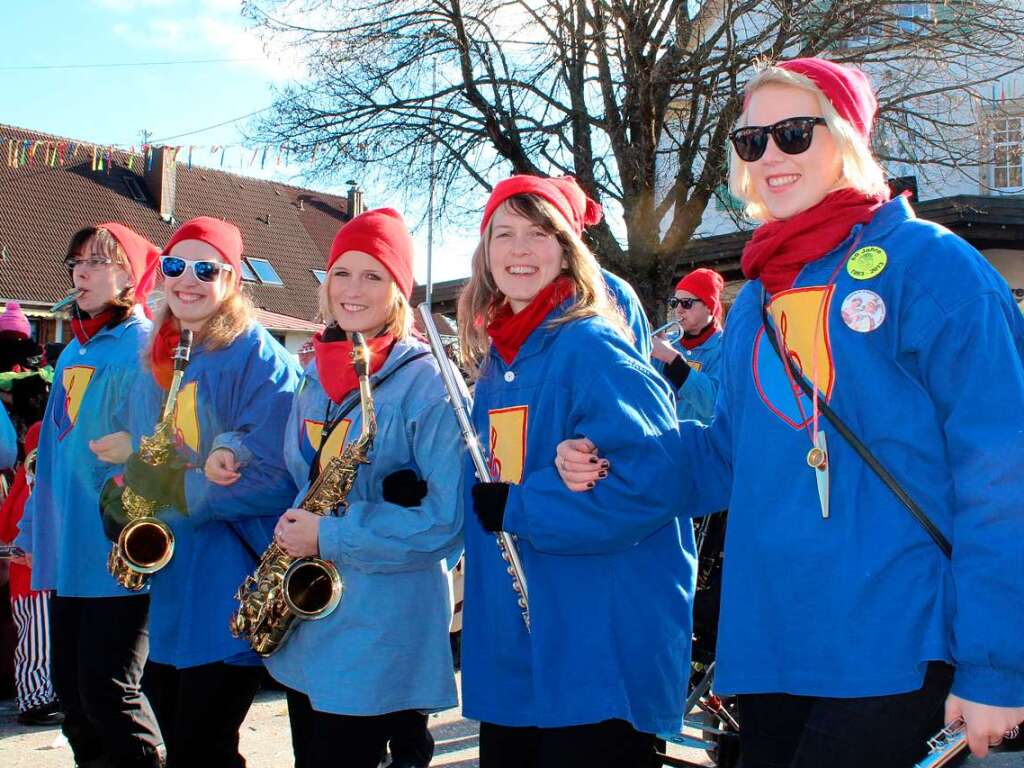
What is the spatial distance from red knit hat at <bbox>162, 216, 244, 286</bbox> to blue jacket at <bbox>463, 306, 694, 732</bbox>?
1.68 meters

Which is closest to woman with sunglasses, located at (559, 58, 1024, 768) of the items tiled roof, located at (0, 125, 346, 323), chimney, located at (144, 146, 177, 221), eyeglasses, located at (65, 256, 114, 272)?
eyeglasses, located at (65, 256, 114, 272)

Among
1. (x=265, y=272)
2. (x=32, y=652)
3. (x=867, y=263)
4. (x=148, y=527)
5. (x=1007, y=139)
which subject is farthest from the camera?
(x=265, y=272)

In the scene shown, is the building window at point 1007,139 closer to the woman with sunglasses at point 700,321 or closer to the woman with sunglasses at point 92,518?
the woman with sunglasses at point 700,321

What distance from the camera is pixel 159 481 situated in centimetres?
351

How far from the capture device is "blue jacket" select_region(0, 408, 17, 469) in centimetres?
595

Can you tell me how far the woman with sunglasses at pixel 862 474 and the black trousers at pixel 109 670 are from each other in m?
2.41

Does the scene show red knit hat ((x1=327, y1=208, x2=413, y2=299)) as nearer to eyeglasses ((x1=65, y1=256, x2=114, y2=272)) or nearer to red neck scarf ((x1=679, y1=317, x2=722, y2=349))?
eyeglasses ((x1=65, y1=256, x2=114, y2=272))

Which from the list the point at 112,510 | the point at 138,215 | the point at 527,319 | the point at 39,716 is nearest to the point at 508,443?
the point at 527,319

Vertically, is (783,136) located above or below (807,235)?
above

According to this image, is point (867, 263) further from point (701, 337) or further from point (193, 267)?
point (701, 337)

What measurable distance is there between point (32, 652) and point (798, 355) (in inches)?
204

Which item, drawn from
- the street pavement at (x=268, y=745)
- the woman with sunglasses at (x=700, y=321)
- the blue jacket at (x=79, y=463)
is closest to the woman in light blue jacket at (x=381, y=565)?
the blue jacket at (x=79, y=463)

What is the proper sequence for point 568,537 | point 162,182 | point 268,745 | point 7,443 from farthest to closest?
point 162,182 → point 7,443 → point 268,745 → point 568,537

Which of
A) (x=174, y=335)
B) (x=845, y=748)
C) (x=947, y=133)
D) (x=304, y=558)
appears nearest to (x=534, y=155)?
(x=947, y=133)
